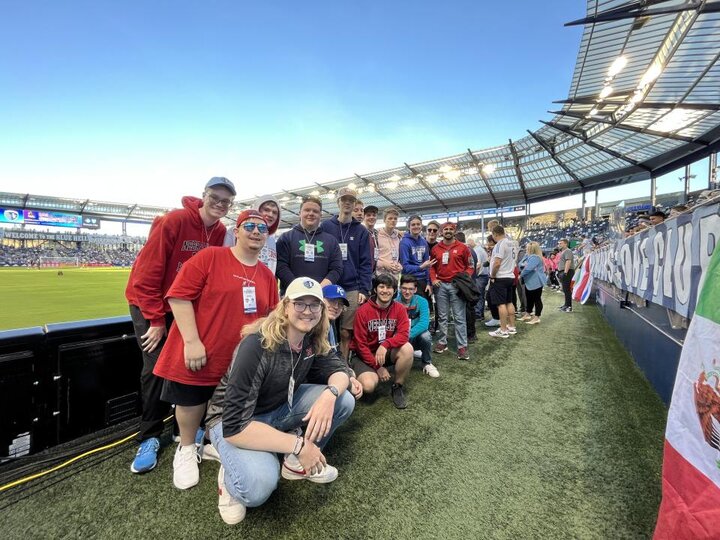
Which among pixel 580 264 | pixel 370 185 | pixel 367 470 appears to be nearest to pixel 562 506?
pixel 367 470

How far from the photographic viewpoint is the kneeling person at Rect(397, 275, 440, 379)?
132 inches

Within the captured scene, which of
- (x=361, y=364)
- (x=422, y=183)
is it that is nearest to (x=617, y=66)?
(x=361, y=364)

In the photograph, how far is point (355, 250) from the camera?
3.43m

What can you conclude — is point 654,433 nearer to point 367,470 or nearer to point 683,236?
point 683,236

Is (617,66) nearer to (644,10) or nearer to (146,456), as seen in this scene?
(644,10)

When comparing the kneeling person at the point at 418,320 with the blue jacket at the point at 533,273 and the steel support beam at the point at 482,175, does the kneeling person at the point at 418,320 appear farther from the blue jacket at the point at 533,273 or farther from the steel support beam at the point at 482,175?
the steel support beam at the point at 482,175

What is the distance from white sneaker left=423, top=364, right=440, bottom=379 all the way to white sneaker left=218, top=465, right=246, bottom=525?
228 centimetres

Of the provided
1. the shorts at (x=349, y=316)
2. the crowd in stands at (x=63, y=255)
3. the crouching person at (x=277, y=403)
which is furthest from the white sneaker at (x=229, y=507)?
the crowd in stands at (x=63, y=255)

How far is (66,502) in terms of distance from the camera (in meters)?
1.63

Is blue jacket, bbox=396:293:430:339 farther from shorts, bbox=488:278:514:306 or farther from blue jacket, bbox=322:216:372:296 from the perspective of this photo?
shorts, bbox=488:278:514:306

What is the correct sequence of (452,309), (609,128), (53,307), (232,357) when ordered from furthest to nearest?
1. (609,128)
2. (53,307)
3. (452,309)
4. (232,357)

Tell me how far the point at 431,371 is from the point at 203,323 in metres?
2.49

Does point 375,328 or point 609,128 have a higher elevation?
point 609,128

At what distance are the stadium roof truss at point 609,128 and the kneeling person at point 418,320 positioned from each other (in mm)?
11663
